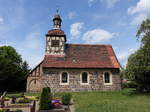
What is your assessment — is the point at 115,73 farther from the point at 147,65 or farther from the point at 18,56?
the point at 18,56

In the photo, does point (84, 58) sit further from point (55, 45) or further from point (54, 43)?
point (54, 43)

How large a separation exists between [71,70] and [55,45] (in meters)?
Result: 5.13

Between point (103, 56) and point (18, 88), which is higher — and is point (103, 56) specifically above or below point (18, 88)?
above

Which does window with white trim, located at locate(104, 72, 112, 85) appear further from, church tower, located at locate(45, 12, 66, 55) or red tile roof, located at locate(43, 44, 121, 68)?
church tower, located at locate(45, 12, 66, 55)

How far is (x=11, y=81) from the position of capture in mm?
31547

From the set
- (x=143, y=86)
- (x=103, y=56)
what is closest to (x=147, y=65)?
(x=143, y=86)

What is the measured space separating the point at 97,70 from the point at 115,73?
112 inches

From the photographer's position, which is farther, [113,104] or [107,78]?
[107,78]

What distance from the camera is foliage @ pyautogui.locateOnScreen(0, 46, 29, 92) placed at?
2883cm

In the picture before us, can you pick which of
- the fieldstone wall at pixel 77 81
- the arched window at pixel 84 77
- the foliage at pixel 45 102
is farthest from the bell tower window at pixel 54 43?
the foliage at pixel 45 102

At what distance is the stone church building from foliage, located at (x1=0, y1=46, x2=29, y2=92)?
306 inches

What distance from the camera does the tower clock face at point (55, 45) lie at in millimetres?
24359

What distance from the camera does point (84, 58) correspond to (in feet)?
78.9

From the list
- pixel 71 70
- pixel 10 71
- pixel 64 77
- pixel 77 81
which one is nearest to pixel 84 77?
pixel 77 81
